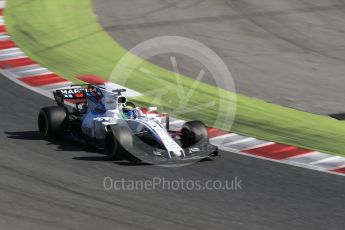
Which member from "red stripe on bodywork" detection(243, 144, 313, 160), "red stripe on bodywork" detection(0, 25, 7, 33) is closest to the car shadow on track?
"red stripe on bodywork" detection(243, 144, 313, 160)

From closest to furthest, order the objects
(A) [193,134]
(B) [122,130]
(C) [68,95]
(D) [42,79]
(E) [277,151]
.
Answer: (B) [122,130] → (A) [193,134] → (E) [277,151] → (C) [68,95] → (D) [42,79]

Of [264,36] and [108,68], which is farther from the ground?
[264,36]

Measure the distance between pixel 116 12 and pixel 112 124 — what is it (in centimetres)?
1328

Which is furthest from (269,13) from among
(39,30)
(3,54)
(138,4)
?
(3,54)

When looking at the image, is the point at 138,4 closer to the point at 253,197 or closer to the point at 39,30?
the point at 39,30

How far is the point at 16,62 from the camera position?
890 inches

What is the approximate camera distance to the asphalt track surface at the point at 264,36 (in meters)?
22.0

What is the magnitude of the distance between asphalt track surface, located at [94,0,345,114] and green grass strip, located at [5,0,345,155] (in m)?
0.66

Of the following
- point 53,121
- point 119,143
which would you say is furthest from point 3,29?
point 119,143

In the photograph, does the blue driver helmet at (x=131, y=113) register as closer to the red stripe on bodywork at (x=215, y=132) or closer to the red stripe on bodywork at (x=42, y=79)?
the red stripe on bodywork at (x=215, y=132)

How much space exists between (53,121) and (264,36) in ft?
39.4

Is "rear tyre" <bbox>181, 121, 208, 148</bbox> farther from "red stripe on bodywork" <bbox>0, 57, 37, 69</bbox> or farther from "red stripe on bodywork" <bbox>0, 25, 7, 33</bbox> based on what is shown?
"red stripe on bodywork" <bbox>0, 25, 7, 33</bbox>

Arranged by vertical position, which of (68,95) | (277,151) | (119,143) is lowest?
(277,151)

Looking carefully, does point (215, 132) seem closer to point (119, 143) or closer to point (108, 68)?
point (119, 143)
